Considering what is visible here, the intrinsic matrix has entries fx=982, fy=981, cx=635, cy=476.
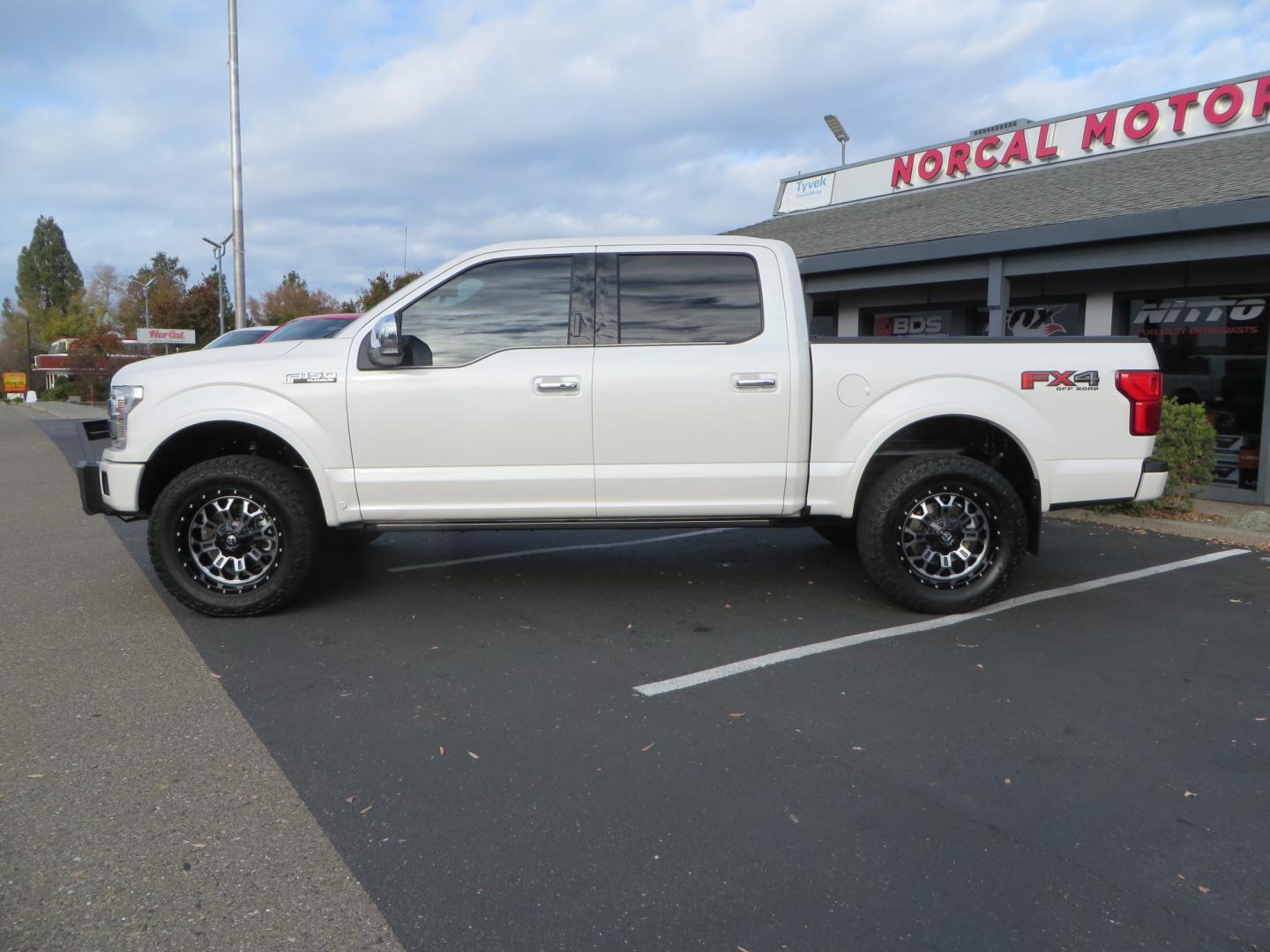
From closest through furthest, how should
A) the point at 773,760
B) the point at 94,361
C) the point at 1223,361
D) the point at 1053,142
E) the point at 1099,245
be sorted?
1. the point at 773,760
2. the point at 1223,361
3. the point at 1099,245
4. the point at 1053,142
5. the point at 94,361

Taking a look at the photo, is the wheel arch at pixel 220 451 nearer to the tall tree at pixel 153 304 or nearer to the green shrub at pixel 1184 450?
the green shrub at pixel 1184 450

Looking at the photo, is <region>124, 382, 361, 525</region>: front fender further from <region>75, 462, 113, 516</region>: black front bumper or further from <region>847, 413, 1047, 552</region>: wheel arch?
<region>847, 413, 1047, 552</region>: wheel arch

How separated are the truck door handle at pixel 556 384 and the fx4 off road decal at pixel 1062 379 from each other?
253 centimetres

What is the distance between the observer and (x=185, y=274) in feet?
379

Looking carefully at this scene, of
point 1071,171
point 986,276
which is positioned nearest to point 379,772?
point 986,276

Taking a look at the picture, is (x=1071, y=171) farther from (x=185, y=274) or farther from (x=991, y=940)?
(x=185, y=274)

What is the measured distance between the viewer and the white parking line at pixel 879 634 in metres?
4.52

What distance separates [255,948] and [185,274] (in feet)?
416

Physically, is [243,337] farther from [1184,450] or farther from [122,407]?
[1184,450]

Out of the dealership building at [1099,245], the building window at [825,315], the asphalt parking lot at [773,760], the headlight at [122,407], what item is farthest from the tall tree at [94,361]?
the asphalt parking lot at [773,760]

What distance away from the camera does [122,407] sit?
18.1ft

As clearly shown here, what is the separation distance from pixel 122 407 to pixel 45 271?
124 metres

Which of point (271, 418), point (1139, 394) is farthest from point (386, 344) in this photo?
point (1139, 394)

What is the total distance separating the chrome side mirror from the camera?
17.5 feet
